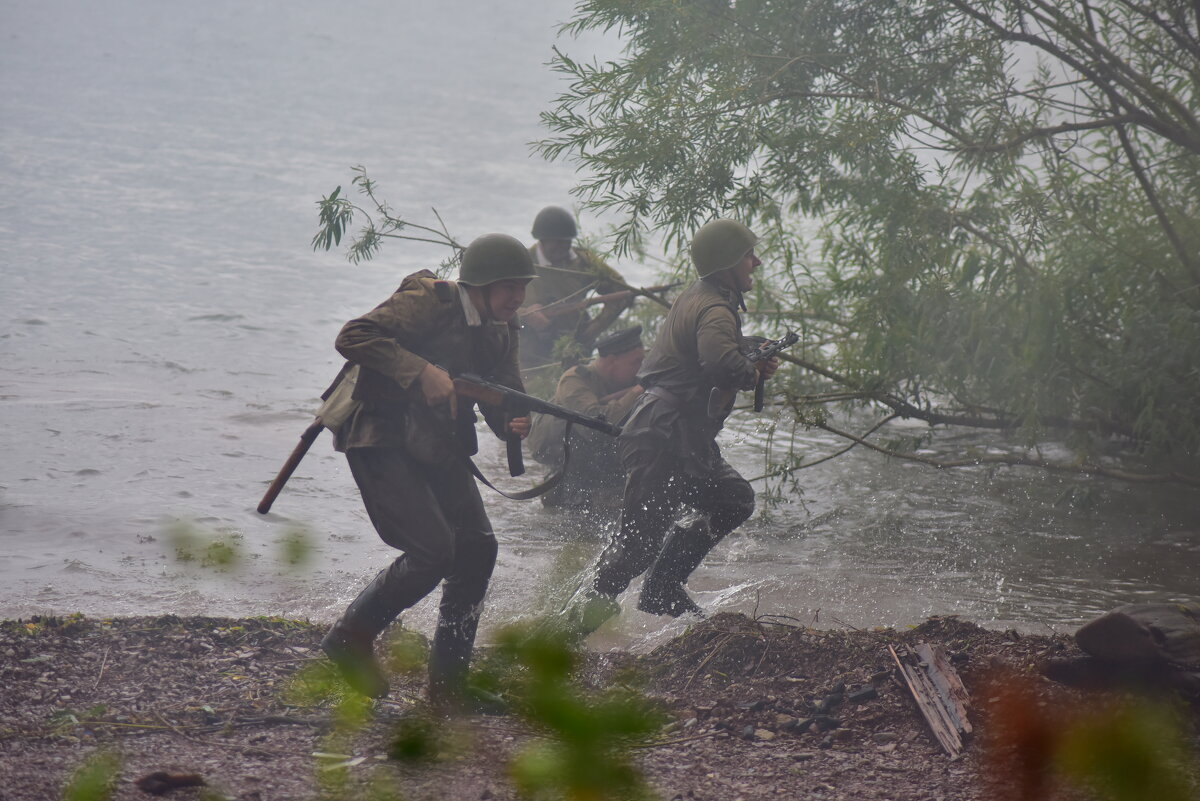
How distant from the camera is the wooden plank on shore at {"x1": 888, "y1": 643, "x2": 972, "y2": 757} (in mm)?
4254

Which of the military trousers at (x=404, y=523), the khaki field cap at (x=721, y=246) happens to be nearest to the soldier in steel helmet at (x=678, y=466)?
the khaki field cap at (x=721, y=246)

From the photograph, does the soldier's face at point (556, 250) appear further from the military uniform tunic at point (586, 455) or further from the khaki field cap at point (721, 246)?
the khaki field cap at point (721, 246)

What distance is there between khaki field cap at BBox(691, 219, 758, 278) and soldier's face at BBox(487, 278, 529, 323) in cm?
138

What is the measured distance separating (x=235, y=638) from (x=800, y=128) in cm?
476

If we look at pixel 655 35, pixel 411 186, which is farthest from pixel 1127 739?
pixel 411 186

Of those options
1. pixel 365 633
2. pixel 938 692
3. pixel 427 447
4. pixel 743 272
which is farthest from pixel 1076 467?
pixel 365 633

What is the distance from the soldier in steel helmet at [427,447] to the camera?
463 centimetres

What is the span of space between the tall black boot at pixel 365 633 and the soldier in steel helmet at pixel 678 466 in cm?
143

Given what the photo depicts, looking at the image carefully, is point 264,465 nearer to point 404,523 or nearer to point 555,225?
point 555,225

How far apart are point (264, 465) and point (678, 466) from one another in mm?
3932

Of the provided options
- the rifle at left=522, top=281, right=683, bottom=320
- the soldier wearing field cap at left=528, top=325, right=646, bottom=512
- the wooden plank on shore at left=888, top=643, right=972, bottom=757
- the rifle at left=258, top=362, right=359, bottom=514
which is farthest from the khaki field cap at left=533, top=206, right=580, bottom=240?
the wooden plank on shore at left=888, top=643, right=972, bottom=757

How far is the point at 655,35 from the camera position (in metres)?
7.91

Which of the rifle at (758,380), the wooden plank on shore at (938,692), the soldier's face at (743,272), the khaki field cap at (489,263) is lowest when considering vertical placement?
the wooden plank on shore at (938,692)

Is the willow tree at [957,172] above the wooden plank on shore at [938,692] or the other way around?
above
